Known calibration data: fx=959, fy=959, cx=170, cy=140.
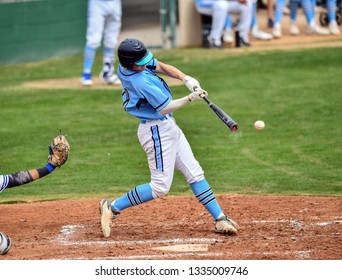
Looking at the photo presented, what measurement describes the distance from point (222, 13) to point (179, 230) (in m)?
10.4

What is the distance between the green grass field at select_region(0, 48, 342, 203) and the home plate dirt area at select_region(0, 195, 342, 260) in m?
0.71

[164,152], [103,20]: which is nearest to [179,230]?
[164,152]

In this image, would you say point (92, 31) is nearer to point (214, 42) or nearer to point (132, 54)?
point (214, 42)

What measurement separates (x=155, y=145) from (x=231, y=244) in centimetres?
107

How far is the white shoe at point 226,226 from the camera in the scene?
27.1ft

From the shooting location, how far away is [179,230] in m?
8.61

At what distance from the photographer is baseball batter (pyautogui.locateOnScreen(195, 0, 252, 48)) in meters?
18.5

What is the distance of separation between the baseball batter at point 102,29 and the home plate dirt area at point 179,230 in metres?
6.44

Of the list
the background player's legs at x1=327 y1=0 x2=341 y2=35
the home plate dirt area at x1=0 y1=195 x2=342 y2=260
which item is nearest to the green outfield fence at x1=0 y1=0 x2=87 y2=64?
the background player's legs at x1=327 y1=0 x2=341 y2=35

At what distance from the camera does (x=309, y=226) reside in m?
8.55

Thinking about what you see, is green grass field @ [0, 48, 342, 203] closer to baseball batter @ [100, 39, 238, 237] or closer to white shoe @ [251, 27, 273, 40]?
white shoe @ [251, 27, 273, 40]

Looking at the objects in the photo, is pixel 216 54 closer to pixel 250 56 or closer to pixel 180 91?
pixel 250 56
